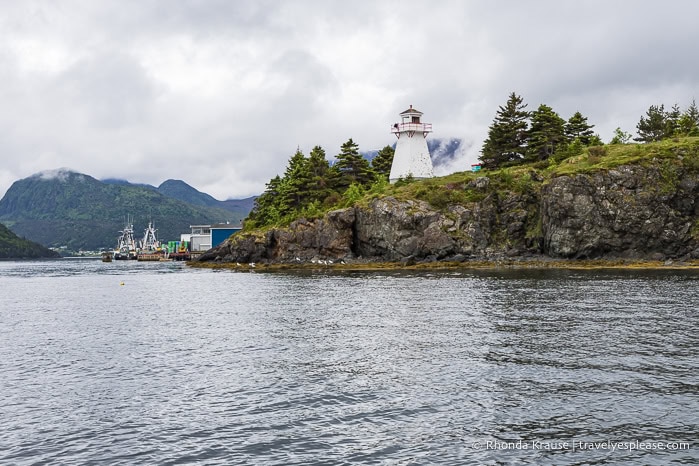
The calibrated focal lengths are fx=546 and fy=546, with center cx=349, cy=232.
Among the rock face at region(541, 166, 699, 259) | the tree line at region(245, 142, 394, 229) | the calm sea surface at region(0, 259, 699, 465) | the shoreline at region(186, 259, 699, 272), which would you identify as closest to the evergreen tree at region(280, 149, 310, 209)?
the tree line at region(245, 142, 394, 229)

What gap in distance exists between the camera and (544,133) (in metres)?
122

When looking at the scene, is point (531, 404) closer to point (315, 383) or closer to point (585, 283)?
point (315, 383)

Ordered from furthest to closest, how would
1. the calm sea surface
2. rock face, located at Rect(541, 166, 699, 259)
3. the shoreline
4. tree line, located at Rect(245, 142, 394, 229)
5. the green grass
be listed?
tree line, located at Rect(245, 142, 394, 229) → the green grass → rock face, located at Rect(541, 166, 699, 259) → the shoreline → the calm sea surface

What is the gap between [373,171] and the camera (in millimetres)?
141750

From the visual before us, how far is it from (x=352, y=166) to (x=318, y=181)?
9.92 metres

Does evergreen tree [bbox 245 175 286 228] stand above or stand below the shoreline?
above

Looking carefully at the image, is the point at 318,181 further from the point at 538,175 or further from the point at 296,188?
the point at 538,175

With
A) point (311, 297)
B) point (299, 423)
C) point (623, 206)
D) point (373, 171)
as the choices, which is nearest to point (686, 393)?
point (299, 423)

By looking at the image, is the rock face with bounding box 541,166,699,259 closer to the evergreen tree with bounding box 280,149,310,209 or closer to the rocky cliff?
the rocky cliff

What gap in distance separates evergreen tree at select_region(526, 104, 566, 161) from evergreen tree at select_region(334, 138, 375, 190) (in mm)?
39800

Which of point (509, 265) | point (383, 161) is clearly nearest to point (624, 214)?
point (509, 265)

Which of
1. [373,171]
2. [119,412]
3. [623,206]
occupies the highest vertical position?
[373,171]

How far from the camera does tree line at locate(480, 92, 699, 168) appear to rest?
12181 centimetres

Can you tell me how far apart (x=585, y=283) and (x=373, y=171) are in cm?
8562
